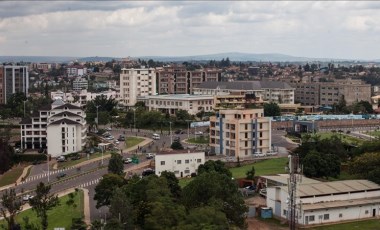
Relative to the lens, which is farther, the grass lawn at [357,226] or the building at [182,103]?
the building at [182,103]

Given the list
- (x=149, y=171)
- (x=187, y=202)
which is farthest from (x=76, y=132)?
(x=187, y=202)

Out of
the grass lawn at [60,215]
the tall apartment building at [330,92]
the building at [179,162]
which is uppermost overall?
the tall apartment building at [330,92]

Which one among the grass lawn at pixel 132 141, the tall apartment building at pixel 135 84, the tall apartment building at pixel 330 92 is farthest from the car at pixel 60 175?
the tall apartment building at pixel 330 92

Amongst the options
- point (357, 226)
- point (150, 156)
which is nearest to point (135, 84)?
point (150, 156)

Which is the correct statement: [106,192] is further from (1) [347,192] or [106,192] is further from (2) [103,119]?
(2) [103,119]

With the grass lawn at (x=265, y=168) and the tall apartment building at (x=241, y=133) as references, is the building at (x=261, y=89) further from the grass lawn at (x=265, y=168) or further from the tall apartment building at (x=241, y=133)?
the grass lawn at (x=265, y=168)

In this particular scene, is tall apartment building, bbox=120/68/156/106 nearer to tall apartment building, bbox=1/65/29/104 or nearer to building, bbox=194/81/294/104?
building, bbox=194/81/294/104

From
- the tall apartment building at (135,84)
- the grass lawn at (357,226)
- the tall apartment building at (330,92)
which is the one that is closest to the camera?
the grass lawn at (357,226)
